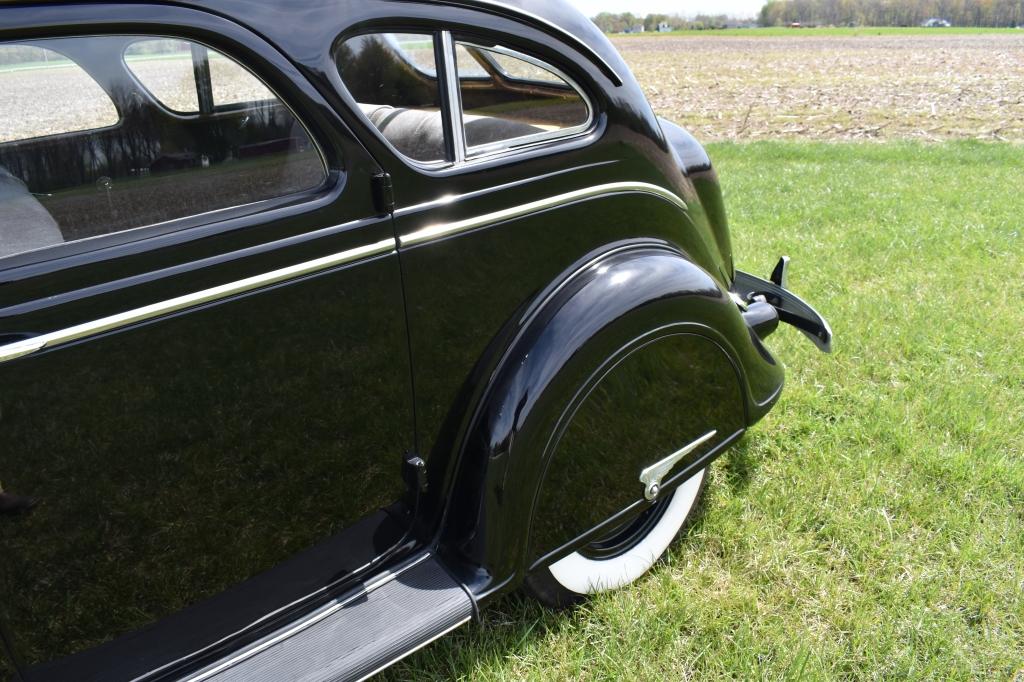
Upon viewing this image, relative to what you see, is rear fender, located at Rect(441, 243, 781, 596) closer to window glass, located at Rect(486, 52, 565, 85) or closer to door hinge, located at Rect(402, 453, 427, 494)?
door hinge, located at Rect(402, 453, 427, 494)

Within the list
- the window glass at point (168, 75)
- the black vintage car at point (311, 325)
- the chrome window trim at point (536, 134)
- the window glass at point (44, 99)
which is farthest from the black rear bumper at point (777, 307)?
the window glass at point (44, 99)

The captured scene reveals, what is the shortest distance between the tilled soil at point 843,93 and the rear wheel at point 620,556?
8592 mm

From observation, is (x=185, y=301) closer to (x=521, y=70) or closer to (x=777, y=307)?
(x=521, y=70)

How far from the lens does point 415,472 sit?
1.85 m

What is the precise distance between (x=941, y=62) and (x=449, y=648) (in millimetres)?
22480

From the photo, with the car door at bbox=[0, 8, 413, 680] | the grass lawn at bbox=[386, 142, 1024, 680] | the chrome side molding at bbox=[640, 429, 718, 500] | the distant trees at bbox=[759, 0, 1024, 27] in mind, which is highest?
the distant trees at bbox=[759, 0, 1024, 27]

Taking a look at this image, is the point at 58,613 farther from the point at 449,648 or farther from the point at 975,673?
the point at 975,673

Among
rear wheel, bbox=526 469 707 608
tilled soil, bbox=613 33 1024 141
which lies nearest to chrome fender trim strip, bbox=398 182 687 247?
rear wheel, bbox=526 469 707 608

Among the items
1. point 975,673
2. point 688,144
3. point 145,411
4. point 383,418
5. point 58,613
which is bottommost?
point 975,673

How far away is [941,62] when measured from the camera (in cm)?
2008

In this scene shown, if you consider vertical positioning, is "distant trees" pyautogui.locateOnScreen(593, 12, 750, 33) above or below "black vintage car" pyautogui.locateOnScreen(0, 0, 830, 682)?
above

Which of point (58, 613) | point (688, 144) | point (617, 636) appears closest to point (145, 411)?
point (58, 613)

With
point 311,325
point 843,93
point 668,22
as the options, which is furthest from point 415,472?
point 668,22

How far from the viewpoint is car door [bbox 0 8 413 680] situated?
4.55 ft
